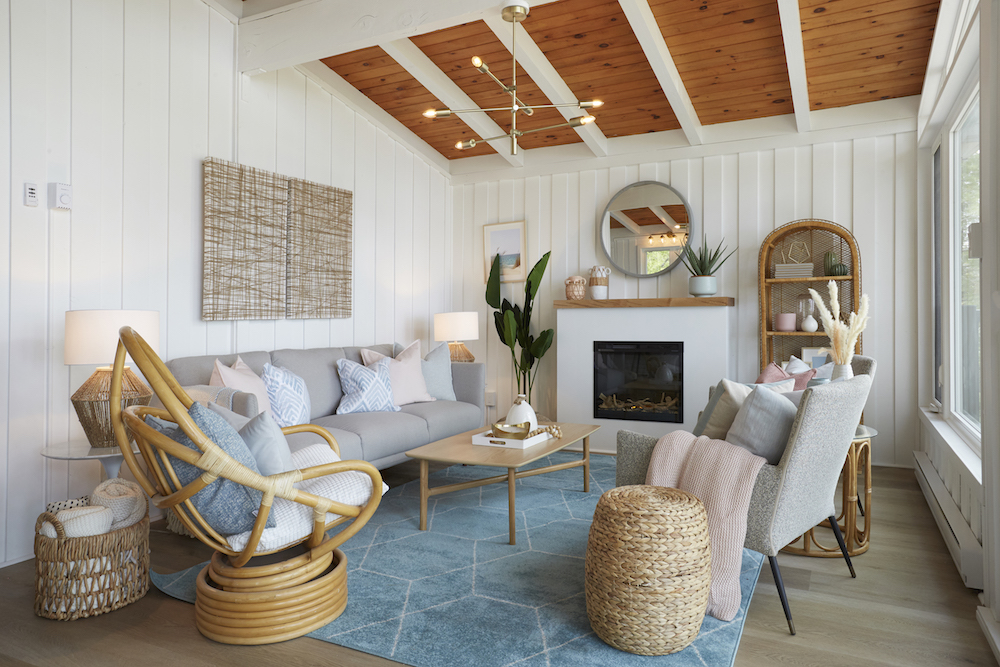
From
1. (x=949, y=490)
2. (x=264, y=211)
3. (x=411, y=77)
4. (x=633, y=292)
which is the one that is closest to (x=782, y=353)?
(x=633, y=292)

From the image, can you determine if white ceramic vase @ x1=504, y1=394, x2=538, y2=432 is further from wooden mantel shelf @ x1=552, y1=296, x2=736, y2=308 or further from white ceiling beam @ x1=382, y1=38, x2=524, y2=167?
white ceiling beam @ x1=382, y1=38, x2=524, y2=167

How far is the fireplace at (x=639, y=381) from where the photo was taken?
201 inches

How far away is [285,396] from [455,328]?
1956 mm

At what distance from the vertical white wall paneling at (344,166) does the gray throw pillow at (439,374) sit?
66cm

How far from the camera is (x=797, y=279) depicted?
4680 millimetres

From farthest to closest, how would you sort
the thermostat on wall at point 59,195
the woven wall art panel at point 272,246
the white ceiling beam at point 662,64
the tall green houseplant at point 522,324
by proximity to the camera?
the tall green houseplant at point 522,324 < the woven wall art panel at point 272,246 < the white ceiling beam at point 662,64 < the thermostat on wall at point 59,195

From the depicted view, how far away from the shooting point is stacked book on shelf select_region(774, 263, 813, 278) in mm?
4715

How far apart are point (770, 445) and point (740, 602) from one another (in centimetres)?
57

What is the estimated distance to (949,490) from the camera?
3311 mm

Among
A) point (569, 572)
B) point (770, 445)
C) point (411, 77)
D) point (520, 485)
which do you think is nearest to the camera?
point (770, 445)

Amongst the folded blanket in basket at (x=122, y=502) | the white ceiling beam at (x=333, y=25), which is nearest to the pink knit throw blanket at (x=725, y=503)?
the folded blanket in basket at (x=122, y=502)

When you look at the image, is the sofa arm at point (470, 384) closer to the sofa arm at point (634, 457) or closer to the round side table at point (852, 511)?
the sofa arm at point (634, 457)

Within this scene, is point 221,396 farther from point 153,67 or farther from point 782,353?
point 782,353

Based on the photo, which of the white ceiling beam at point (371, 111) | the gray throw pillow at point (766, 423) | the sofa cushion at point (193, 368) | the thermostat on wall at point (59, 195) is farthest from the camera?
the white ceiling beam at point (371, 111)
